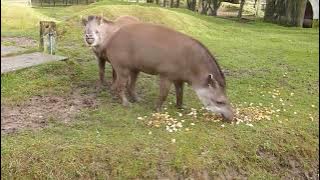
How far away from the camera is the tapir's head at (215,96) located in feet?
17.9

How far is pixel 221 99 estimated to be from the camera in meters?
5.48

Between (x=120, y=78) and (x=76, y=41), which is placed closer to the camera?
(x=120, y=78)

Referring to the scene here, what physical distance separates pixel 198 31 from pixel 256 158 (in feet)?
29.3

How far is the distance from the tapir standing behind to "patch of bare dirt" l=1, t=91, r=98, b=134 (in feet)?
2.46

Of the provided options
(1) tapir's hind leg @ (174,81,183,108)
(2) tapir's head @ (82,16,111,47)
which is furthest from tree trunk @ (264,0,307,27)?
(2) tapir's head @ (82,16,111,47)

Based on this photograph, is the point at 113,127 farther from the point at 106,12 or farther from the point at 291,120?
the point at 106,12

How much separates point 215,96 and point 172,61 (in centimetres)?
65

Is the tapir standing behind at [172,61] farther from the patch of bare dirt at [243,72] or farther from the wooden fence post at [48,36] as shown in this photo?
the patch of bare dirt at [243,72]

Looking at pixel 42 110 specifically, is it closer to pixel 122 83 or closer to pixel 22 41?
pixel 122 83

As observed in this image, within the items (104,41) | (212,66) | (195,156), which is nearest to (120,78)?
(104,41)

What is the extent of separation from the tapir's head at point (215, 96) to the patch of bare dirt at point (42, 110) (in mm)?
1432

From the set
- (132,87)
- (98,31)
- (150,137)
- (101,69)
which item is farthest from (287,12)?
(150,137)

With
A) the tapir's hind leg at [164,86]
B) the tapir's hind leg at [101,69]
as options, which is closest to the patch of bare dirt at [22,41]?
the tapir's hind leg at [101,69]

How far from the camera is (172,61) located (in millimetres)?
5527
